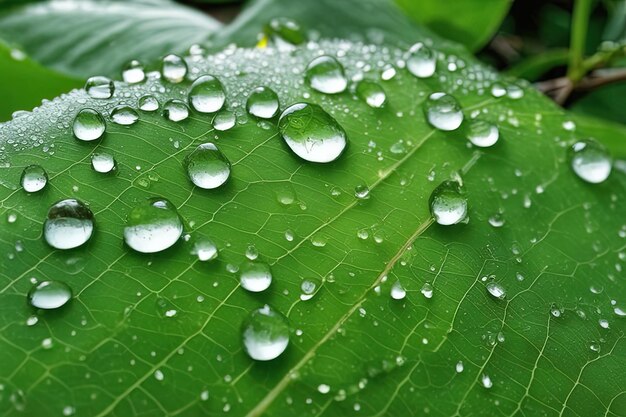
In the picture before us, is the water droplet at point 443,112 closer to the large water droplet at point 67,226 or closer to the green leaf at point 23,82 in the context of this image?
the large water droplet at point 67,226

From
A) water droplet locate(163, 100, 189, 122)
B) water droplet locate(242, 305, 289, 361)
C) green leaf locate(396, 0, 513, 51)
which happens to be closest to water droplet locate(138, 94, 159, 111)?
water droplet locate(163, 100, 189, 122)

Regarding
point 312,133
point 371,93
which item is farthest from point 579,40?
point 312,133

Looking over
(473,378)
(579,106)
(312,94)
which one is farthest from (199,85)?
(579,106)

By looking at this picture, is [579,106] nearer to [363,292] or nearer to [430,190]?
[430,190]

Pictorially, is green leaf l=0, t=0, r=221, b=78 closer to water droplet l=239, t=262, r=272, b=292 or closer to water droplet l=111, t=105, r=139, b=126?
water droplet l=111, t=105, r=139, b=126

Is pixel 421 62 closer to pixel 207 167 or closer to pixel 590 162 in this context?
pixel 590 162
